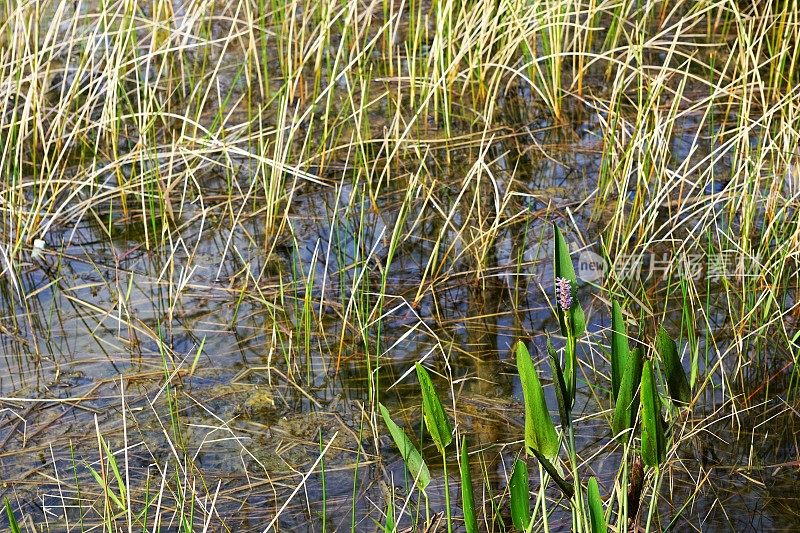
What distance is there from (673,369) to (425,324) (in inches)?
39.3

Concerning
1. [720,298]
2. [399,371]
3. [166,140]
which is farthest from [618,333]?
[166,140]

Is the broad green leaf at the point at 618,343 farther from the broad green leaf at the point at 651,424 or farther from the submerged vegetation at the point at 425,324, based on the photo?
the broad green leaf at the point at 651,424

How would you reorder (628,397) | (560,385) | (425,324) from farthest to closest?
(425,324) < (628,397) < (560,385)

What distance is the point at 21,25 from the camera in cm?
332

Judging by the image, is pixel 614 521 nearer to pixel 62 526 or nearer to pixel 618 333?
pixel 618 333

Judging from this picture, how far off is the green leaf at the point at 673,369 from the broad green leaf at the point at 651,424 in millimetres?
116

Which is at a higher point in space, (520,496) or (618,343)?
(618,343)

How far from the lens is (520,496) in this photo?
5.08ft

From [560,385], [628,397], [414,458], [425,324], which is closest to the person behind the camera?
[560,385]

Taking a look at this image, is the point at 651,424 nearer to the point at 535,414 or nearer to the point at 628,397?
the point at 628,397

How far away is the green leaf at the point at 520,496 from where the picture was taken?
1.52 meters

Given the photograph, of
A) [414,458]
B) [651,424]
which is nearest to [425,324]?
[414,458]

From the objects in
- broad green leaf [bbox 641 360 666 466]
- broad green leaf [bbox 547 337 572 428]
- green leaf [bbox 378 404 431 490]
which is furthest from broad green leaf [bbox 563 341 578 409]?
green leaf [bbox 378 404 431 490]

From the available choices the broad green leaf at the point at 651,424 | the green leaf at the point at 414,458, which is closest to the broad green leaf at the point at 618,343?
the broad green leaf at the point at 651,424
